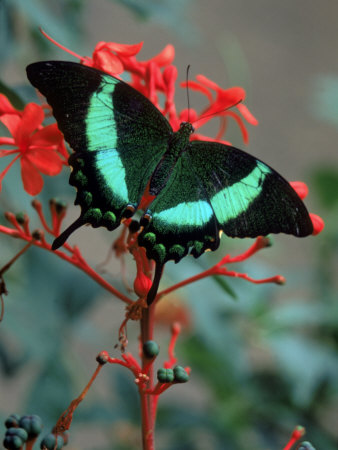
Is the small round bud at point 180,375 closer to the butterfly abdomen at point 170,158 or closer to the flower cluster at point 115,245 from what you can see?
the flower cluster at point 115,245

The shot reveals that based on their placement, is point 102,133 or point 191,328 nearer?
point 102,133

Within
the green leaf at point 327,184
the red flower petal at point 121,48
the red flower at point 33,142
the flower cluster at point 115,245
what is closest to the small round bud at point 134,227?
the flower cluster at point 115,245

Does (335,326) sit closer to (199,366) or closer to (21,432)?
(199,366)

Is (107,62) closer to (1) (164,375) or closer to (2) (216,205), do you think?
(2) (216,205)

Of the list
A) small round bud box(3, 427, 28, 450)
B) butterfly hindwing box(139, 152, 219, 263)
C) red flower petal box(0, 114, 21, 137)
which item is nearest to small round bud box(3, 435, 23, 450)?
small round bud box(3, 427, 28, 450)

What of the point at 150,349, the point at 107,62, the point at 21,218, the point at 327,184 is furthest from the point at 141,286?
the point at 327,184

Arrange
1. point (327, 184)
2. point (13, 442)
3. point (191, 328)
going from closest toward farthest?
point (13, 442), point (327, 184), point (191, 328)

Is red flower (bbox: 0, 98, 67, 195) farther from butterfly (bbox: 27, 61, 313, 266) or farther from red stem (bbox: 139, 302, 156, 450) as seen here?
red stem (bbox: 139, 302, 156, 450)
